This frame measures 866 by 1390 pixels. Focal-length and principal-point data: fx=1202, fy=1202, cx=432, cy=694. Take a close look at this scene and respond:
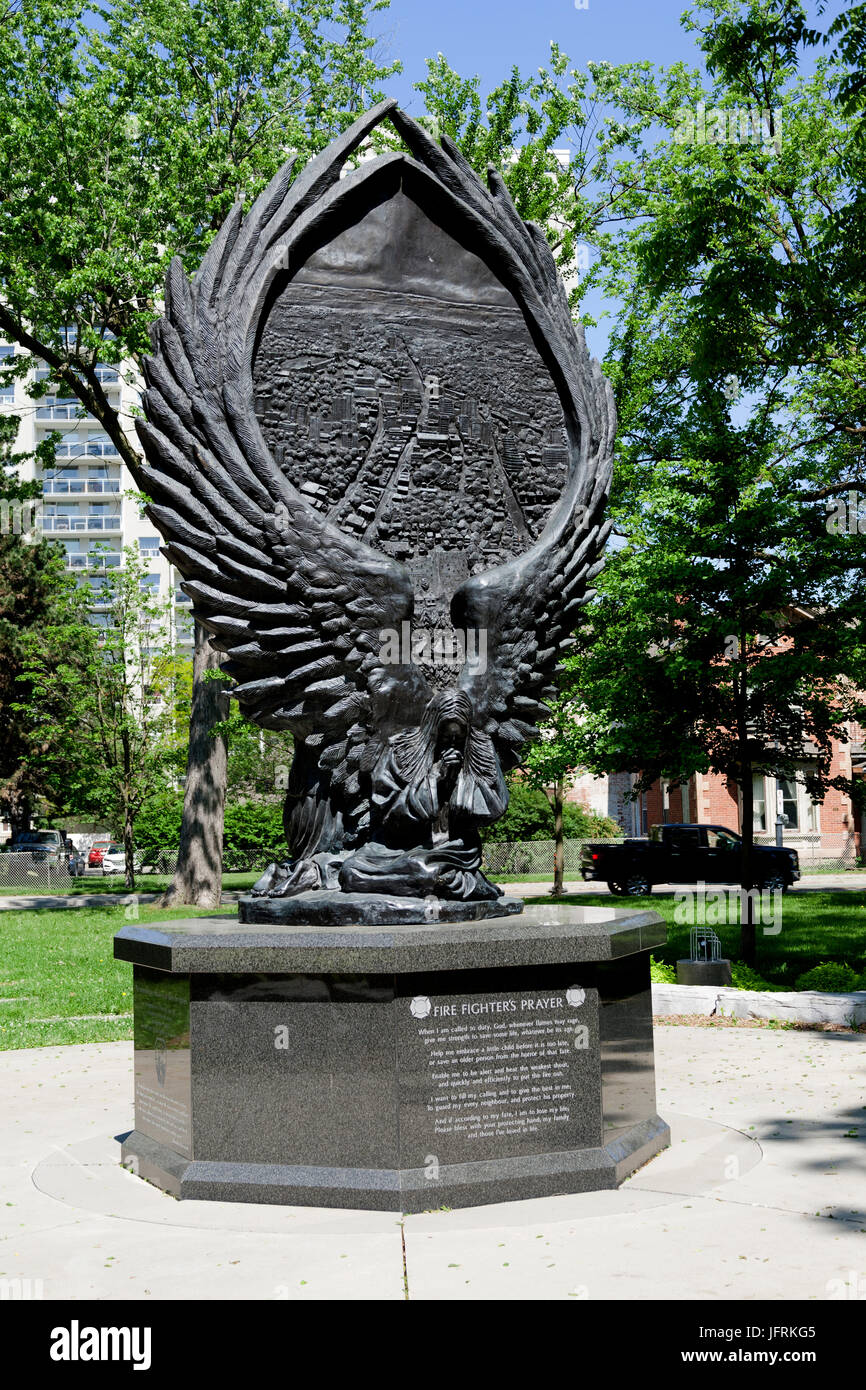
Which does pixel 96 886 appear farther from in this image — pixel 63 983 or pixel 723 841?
pixel 63 983

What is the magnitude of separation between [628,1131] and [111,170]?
20.9 meters

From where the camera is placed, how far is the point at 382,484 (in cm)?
766

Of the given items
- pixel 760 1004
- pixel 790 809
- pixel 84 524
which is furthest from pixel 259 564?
pixel 84 524

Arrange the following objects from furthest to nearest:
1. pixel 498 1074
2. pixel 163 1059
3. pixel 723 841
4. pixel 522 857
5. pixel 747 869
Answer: pixel 522 857 → pixel 723 841 → pixel 747 869 → pixel 163 1059 → pixel 498 1074

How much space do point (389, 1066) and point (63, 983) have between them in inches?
402

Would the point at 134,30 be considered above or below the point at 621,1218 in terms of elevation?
above

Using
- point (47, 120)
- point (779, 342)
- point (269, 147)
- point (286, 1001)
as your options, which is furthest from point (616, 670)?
point (47, 120)

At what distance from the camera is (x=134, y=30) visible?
23.2 meters

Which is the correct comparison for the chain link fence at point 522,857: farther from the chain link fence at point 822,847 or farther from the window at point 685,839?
the window at point 685,839

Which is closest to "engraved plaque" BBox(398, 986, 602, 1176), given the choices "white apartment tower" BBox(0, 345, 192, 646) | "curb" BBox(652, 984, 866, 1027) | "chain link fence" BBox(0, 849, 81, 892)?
"curb" BBox(652, 984, 866, 1027)

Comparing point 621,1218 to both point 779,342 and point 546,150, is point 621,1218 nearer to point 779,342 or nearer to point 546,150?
point 779,342

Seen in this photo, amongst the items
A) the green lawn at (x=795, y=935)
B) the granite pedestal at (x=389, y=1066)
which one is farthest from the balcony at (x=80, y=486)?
the granite pedestal at (x=389, y=1066)

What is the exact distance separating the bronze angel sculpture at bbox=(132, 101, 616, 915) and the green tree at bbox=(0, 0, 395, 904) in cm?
1453

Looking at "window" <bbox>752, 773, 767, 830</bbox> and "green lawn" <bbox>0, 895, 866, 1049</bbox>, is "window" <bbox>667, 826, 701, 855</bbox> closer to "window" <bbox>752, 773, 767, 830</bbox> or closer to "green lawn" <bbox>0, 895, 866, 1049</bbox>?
"green lawn" <bbox>0, 895, 866, 1049</bbox>
